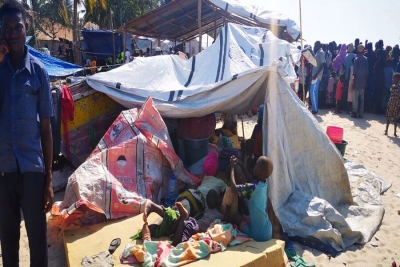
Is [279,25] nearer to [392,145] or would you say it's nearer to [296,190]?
[392,145]

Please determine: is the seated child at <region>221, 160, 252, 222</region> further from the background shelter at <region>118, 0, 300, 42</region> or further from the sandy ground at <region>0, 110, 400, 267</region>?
the background shelter at <region>118, 0, 300, 42</region>

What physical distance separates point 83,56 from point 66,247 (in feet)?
48.7

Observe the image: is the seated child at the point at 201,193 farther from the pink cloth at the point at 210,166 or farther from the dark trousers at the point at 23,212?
the dark trousers at the point at 23,212

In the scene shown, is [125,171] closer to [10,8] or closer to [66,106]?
[66,106]

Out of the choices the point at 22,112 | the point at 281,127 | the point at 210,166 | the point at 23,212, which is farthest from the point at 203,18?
the point at 23,212

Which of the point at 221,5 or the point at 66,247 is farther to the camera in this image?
the point at 221,5

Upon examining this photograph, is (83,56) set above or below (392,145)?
above

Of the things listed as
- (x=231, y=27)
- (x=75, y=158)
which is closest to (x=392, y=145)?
Answer: (x=231, y=27)

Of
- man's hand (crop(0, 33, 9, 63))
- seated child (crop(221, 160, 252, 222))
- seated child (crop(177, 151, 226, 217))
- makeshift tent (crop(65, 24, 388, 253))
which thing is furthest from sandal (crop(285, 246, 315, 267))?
man's hand (crop(0, 33, 9, 63))

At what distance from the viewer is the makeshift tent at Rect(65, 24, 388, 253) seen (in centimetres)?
378

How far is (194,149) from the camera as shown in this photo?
4.96m

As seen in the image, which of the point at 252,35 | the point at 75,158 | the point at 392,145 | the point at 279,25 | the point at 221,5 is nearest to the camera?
the point at 75,158

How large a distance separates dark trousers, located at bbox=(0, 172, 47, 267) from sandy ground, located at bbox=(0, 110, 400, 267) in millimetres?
1036

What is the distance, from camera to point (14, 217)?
2236 mm
